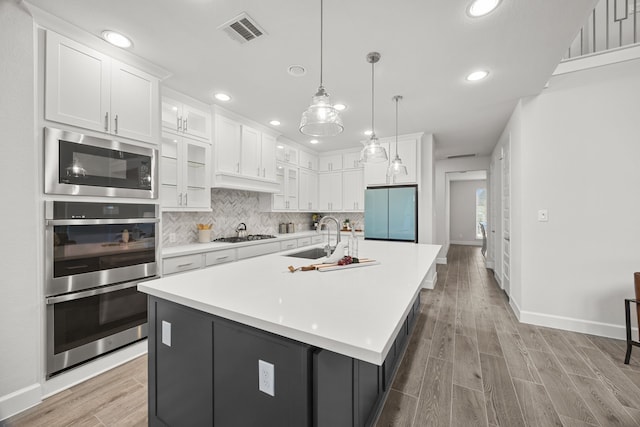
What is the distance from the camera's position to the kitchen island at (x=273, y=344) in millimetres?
895

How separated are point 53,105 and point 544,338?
4.64 metres

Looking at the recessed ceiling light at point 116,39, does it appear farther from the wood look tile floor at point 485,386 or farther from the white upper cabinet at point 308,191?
the white upper cabinet at point 308,191

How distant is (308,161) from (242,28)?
3.45 metres

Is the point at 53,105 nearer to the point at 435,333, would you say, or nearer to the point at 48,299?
the point at 48,299

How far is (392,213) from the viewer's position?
4363 mm

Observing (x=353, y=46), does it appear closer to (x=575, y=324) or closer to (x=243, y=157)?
(x=243, y=157)

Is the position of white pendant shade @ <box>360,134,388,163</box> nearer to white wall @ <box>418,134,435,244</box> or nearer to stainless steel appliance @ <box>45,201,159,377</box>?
white wall @ <box>418,134,435,244</box>

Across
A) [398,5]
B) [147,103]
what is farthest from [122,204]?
[398,5]

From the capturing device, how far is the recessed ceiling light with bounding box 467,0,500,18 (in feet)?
5.11

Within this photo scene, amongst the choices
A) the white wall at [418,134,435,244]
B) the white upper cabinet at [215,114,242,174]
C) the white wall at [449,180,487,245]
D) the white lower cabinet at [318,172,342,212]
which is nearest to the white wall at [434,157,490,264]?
the white wall at [418,134,435,244]

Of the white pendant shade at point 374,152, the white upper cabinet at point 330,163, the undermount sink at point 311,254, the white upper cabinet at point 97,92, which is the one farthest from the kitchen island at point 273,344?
the white upper cabinet at point 330,163

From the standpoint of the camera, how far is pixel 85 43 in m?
1.89

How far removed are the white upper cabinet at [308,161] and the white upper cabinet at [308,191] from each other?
0.10 meters

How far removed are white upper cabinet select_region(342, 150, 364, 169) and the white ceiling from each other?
6.45 feet
